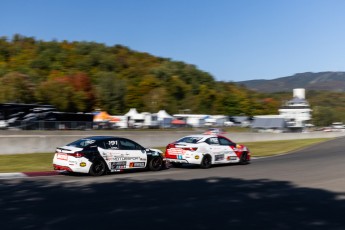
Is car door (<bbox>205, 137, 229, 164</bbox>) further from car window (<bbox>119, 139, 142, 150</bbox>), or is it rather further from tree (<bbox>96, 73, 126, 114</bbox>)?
tree (<bbox>96, 73, 126, 114</bbox>)

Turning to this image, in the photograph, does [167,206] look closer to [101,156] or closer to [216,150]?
[101,156]

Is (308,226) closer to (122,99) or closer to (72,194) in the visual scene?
(72,194)

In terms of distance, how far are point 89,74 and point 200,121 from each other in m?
62.8

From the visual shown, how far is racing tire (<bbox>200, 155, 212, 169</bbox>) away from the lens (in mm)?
18766

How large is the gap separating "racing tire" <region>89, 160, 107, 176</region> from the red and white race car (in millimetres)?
3857

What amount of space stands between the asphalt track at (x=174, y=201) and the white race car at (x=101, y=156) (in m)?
0.39

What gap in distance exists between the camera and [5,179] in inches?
575

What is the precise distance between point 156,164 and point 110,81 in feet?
302

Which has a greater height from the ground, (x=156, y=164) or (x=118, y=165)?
(x=118, y=165)

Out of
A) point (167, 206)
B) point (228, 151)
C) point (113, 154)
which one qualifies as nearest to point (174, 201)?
point (167, 206)

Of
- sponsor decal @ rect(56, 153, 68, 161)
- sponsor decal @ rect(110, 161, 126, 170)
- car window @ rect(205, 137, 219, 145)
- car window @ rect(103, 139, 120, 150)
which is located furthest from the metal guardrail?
sponsor decal @ rect(56, 153, 68, 161)

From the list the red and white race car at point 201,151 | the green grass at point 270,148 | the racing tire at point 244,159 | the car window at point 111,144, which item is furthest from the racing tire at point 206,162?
the green grass at point 270,148

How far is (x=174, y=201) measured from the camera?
406 inches

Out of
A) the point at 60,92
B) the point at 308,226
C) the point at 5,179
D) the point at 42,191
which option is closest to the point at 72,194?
the point at 42,191
